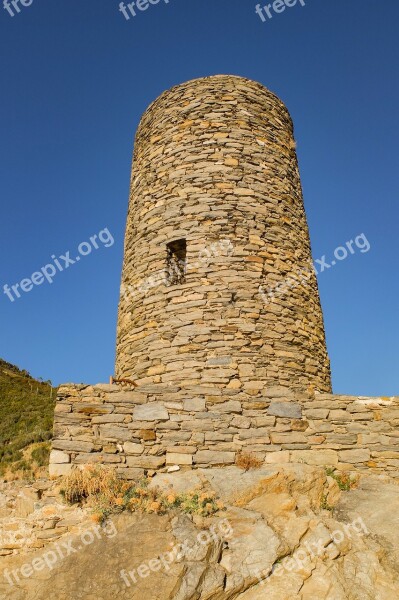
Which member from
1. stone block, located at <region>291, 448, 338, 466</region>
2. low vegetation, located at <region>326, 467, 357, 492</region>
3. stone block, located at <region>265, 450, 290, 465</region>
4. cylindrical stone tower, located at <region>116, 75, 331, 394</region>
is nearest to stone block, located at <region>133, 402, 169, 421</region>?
cylindrical stone tower, located at <region>116, 75, 331, 394</region>

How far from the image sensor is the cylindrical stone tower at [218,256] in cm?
714

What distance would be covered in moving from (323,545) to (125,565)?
1989 mm

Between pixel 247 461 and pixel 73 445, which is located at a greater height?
pixel 73 445

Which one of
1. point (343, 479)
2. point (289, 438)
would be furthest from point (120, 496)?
point (343, 479)

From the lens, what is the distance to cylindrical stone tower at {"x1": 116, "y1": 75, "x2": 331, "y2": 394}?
7.14m

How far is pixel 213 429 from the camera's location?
6.07 m

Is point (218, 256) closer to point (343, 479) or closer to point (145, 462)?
point (145, 462)

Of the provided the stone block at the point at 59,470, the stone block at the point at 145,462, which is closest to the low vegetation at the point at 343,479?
the stone block at the point at 145,462

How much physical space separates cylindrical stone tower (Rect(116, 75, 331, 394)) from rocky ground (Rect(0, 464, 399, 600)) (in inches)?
→ 68.0

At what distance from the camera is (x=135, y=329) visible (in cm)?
800

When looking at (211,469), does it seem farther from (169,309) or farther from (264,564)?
(169,309)

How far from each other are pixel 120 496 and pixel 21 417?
487 inches

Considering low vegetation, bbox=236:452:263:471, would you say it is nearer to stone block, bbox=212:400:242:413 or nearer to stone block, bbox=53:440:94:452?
stone block, bbox=212:400:242:413

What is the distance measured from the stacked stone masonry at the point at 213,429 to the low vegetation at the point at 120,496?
0.31 meters
